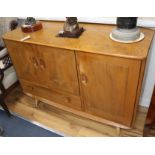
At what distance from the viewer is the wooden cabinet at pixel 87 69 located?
3.20ft

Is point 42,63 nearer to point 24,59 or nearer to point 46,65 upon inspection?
point 46,65

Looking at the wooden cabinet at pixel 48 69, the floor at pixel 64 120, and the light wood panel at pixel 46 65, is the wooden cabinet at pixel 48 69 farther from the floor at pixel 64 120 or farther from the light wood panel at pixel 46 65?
the floor at pixel 64 120

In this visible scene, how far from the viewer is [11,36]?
135 cm

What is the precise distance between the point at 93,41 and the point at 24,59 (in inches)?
25.1

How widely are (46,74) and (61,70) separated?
0.62 ft

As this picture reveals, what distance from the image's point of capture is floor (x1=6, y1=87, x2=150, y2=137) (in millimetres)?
1433

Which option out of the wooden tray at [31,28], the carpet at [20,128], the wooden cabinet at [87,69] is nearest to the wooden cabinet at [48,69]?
the wooden cabinet at [87,69]

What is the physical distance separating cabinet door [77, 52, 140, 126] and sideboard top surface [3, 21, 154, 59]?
41 mm

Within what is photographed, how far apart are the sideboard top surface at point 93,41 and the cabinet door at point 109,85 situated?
41 millimetres

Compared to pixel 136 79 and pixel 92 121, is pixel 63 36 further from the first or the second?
pixel 92 121

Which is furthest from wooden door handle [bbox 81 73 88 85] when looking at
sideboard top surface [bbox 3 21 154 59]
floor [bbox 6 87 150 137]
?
floor [bbox 6 87 150 137]
